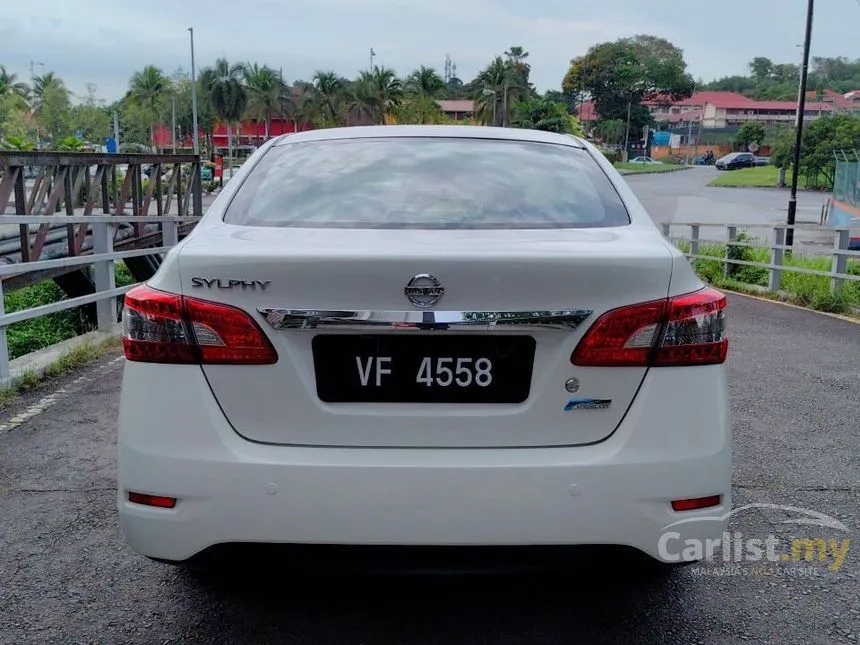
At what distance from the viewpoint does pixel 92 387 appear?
6.03m

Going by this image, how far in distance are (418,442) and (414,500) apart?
153 mm

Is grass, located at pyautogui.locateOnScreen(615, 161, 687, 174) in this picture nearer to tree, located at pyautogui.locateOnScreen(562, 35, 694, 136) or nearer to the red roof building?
tree, located at pyautogui.locateOnScreen(562, 35, 694, 136)

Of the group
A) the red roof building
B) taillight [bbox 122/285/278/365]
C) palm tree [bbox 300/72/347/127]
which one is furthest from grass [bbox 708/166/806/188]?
taillight [bbox 122/285/278/365]

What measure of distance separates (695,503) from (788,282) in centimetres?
1121

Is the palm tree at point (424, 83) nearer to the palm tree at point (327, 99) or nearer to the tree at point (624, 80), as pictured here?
the palm tree at point (327, 99)

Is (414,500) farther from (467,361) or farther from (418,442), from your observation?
(467,361)

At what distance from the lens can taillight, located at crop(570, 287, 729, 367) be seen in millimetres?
2301

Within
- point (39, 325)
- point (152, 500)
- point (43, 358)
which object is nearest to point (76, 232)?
point (39, 325)

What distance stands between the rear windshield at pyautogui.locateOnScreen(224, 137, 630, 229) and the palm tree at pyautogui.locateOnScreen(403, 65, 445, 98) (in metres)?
90.0

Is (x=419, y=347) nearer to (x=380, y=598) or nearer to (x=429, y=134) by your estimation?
(x=380, y=598)

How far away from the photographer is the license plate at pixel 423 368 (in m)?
2.30

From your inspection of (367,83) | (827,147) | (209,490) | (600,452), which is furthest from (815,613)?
(367,83)

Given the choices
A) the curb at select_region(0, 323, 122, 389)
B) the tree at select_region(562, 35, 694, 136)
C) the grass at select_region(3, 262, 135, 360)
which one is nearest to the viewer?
the curb at select_region(0, 323, 122, 389)

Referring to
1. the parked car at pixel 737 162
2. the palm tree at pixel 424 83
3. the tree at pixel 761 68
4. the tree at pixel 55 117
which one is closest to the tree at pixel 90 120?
the tree at pixel 55 117
